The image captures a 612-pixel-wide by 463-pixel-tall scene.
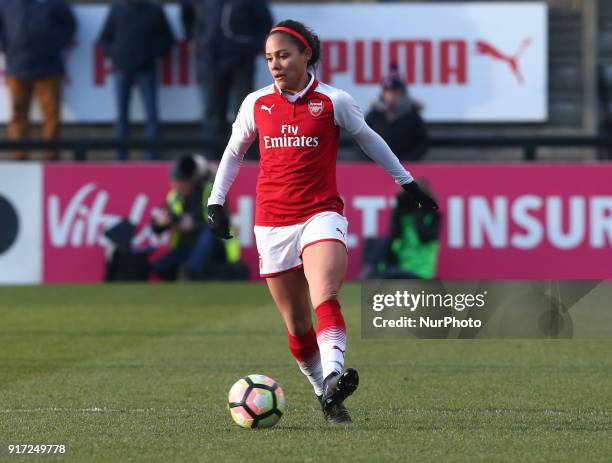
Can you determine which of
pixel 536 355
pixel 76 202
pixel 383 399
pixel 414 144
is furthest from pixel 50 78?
pixel 383 399

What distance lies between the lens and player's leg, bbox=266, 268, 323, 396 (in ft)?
22.6

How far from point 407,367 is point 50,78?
949 cm

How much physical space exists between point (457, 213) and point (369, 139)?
9.36m

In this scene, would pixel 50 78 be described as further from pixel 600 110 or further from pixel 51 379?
pixel 51 379

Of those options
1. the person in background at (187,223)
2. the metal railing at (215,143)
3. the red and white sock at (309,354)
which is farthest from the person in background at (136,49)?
the red and white sock at (309,354)

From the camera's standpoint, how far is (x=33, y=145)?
55.4ft

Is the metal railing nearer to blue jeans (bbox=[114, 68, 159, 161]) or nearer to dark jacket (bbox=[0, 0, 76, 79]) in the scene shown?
blue jeans (bbox=[114, 68, 159, 161])

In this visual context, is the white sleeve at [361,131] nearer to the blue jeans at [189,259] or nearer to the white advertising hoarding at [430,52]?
the blue jeans at [189,259]

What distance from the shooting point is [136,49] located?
56.8ft

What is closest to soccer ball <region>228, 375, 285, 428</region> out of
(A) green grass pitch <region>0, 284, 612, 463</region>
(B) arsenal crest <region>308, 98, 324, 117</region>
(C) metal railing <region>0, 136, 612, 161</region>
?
(A) green grass pitch <region>0, 284, 612, 463</region>

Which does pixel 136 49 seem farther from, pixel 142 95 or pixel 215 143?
pixel 215 143

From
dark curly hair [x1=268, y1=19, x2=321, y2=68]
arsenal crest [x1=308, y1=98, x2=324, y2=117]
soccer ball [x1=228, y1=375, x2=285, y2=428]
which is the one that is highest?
dark curly hair [x1=268, y1=19, x2=321, y2=68]

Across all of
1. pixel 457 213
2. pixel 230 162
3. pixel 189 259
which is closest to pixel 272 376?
pixel 230 162

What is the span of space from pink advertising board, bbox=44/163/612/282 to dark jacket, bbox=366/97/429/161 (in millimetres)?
311
